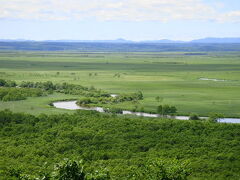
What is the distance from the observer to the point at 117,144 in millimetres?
45875

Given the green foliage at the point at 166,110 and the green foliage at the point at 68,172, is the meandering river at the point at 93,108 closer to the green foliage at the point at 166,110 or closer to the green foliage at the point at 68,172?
the green foliage at the point at 166,110

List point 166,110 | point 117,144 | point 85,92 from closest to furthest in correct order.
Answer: point 117,144 → point 166,110 → point 85,92

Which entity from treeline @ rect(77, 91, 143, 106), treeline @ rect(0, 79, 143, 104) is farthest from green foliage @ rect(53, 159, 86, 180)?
treeline @ rect(0, 79, 143, 104)

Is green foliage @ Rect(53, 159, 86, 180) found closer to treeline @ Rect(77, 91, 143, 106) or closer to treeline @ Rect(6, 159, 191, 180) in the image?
treeline @ Rect(6, 159, 191, 180)

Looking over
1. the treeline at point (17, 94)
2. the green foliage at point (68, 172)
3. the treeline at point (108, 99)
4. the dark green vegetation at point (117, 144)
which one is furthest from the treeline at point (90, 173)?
the treeline at point (17, 94)

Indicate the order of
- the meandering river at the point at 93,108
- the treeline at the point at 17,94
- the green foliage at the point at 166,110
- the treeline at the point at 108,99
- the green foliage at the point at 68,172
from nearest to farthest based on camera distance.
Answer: the green foliage at the point at 68,172 → the meandering river at the point at 93,108 → the green foliage at the point at 166,110 → the treeline at the point at 108,99 → the treeline at the point at 17,94

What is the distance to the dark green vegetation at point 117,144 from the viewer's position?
37969 millimetres

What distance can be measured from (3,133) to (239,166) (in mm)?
26714

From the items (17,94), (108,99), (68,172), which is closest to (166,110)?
(108,99)

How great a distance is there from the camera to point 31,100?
3152 inches

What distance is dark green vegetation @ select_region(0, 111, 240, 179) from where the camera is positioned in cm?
3797

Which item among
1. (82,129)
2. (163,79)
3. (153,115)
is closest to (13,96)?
(153,115)

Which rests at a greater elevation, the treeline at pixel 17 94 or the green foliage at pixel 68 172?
the green foliage at pixel 68 172

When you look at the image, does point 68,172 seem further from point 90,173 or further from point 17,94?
point 17,94
